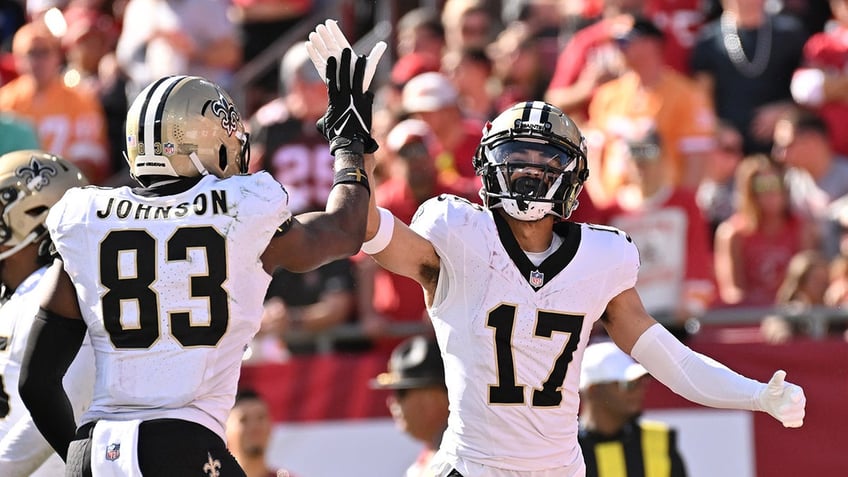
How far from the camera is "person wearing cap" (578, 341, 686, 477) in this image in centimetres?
677

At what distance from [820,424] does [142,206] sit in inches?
184

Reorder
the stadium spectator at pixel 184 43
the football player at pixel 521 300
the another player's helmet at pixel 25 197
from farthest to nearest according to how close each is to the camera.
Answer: the stadium spectator at pixel 184 43
the another player's helmet at pixel 25 197
the football player at pixel 521 300

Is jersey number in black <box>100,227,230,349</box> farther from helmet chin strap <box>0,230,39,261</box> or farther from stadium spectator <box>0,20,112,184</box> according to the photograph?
stadium spectator <box>0,20,112,184</box>

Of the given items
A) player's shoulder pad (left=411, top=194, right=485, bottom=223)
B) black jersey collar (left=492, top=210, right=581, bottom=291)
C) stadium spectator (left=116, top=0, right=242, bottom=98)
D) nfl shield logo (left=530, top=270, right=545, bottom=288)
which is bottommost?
nfl shield logo (left=530, top=270, right=545, bottom=288)

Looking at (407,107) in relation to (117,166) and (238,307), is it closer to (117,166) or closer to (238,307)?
(117,166)

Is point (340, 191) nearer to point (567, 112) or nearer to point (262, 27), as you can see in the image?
→ point (567, 112)

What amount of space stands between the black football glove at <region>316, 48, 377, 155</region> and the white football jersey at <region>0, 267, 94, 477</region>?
1.08m

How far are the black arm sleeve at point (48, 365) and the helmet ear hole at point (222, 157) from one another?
2.07 feet

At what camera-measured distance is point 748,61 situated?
9961 millimetres

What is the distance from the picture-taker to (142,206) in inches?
178

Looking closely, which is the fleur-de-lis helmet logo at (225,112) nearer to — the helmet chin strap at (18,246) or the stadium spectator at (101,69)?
the helmet chin strap at (18,246)

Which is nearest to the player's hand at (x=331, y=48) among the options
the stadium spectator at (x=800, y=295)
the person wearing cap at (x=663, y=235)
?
the person wearing cap at (x=663, y=235)

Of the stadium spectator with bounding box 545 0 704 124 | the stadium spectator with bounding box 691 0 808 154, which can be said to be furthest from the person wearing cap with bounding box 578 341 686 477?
the stadium spectator with bounding box 691 0 808 154

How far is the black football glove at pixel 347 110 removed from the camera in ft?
16.0
